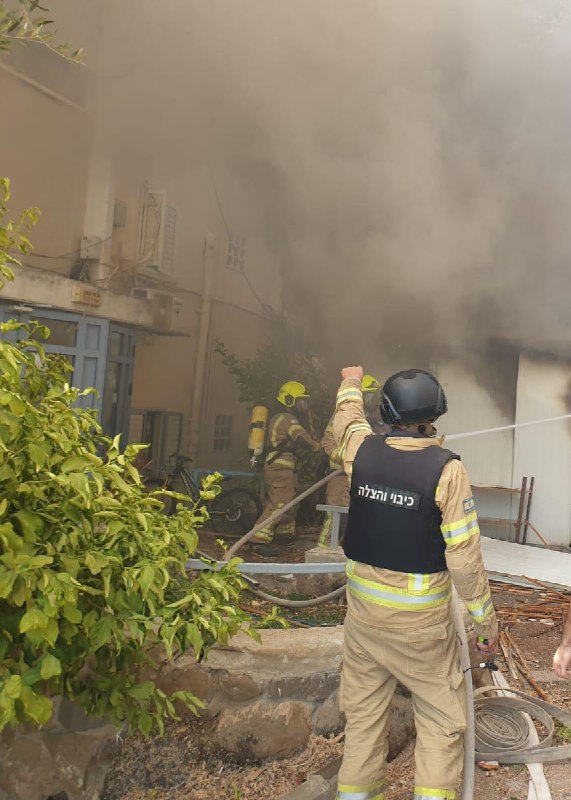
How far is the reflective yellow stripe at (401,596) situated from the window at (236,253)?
7.78 metres

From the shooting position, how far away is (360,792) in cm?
217

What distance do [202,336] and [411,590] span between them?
7.18 m

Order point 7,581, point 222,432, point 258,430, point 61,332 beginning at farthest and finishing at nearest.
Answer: point 222,432
point 258,430
point 61,332
point 7,581

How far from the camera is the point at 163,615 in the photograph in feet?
5.85

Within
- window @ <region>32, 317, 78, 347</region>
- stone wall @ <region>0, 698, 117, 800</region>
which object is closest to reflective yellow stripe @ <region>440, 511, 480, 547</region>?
stone wall @ <region>0, 698, 117, 800</region>

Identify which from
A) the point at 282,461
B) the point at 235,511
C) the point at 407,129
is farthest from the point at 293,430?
the point at 407,129

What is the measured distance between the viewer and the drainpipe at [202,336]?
8984 mm

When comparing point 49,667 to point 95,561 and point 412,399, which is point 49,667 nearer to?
point 95,561

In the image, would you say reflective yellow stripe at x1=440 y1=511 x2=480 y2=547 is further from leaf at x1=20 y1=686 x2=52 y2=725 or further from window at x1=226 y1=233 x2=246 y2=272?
window at x1=226 y1=233 x2=246 y2=272

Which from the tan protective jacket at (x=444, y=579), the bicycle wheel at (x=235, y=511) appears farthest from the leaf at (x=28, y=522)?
the bicycle wheel at (x=235, y=511)

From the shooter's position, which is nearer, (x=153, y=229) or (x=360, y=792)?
(x=360, y=792)

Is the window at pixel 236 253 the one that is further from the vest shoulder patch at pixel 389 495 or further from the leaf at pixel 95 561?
the leaf at pixel 95 561

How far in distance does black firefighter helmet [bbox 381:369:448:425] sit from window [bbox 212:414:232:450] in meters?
7.26

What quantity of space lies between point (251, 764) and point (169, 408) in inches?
258
